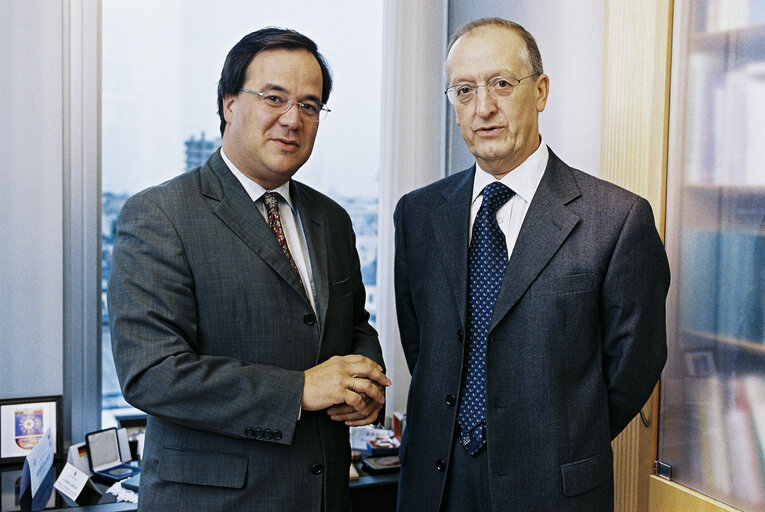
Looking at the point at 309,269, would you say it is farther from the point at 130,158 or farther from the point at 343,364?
the point at 130,158

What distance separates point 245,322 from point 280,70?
2.04 ft

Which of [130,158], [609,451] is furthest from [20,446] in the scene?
[609,451]

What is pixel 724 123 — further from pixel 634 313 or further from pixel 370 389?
pixel 370 389

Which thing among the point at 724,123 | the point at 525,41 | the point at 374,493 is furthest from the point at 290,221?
the point at 374,493

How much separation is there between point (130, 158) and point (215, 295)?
1.45m

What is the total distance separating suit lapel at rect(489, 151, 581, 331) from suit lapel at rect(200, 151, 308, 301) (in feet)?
1.58

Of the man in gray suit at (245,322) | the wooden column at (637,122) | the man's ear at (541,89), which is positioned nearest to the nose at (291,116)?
the man in gray suit at (245,322)

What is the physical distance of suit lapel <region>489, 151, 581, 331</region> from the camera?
152 cm

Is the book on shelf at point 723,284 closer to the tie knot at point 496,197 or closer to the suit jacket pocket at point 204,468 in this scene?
the tie knot at point 496,197

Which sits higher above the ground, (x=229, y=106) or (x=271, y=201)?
(x=229, y=106)

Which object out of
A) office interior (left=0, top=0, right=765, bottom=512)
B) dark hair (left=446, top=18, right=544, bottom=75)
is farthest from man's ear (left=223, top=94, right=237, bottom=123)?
office interior (left=0, top=0, right=765, bottom=512)

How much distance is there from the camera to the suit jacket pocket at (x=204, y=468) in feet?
4.75

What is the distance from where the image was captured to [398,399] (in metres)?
3.07

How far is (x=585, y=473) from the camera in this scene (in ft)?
4.92
